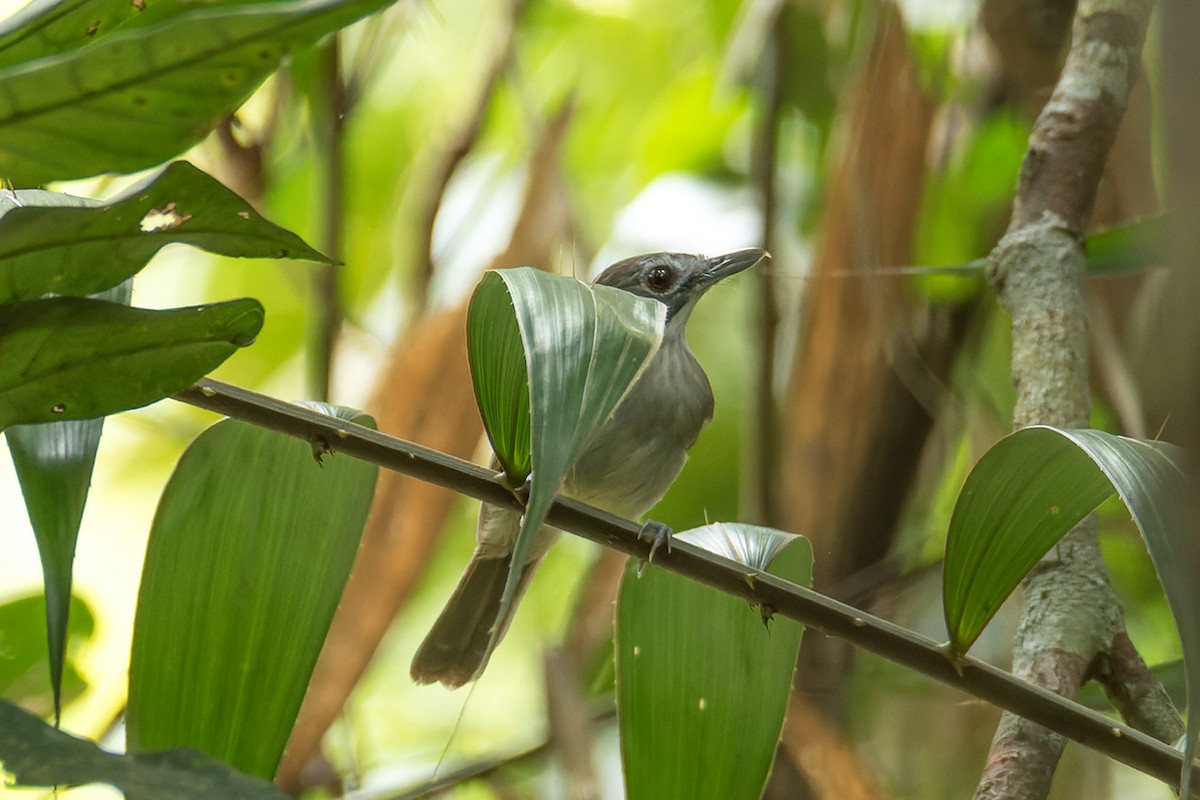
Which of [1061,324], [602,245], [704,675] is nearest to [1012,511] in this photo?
[704,675]

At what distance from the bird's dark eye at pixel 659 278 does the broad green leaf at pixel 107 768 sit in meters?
2.09

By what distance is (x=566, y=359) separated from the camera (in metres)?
1.01

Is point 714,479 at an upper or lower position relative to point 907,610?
upper

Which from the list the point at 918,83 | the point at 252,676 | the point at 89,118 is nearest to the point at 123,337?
the point at 89,118

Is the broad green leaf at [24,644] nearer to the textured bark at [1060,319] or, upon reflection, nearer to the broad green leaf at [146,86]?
the broad green leaf at [146,86]

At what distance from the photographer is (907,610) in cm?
309

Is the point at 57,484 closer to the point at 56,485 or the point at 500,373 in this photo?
the point at 56,485

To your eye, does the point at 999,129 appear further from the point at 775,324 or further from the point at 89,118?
the point at 89,118

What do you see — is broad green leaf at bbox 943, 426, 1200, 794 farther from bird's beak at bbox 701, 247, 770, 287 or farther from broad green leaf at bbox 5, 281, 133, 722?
bird's beak at bbox 701, 247, 770, 287

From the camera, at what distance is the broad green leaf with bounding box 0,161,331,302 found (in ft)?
3.29

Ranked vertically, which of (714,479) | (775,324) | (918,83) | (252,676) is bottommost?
(252,676)

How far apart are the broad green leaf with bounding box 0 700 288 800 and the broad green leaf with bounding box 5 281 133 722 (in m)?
0.27

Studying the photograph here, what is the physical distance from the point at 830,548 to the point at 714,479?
591 mm

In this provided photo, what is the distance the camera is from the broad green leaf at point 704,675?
1382mm
